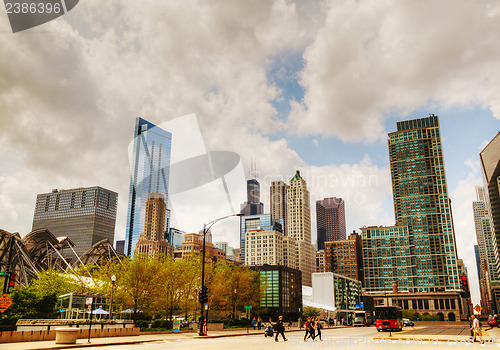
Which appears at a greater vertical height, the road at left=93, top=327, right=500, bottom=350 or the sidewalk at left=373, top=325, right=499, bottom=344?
the road at left=93, top=327, right=500, bottom=350

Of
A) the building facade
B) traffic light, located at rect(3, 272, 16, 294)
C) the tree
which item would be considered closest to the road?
traffic light, located at rect(3, 272, 16, 294)

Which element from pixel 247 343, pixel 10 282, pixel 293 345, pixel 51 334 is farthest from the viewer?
pixel 51 334

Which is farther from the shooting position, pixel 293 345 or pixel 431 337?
pixel 431 337

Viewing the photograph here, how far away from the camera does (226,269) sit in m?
64.2

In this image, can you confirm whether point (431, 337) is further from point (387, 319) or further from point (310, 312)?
point (310, 312)

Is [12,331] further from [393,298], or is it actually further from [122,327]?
[393,298]

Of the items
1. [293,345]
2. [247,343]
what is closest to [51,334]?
[247,343]

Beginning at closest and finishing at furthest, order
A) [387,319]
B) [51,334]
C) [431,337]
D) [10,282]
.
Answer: [10,282], [51,334], [431,337], [387,319]

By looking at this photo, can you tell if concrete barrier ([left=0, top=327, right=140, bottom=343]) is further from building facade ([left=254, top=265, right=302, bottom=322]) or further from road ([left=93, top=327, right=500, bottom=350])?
building facade ([left=254, top=265, right=302, bottom=322])

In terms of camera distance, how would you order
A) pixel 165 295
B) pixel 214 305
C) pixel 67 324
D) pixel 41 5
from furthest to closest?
pixel 214 305, pixel 165 295, pixel 67 324, pixel 41 5

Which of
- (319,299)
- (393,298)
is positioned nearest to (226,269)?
(319,299)

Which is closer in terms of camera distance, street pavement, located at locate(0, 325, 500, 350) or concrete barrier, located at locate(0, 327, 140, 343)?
street pavement, located at locate(0, 325, 500, 350)

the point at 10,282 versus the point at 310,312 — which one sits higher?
the point at 10,282

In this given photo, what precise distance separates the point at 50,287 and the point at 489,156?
641 ft
